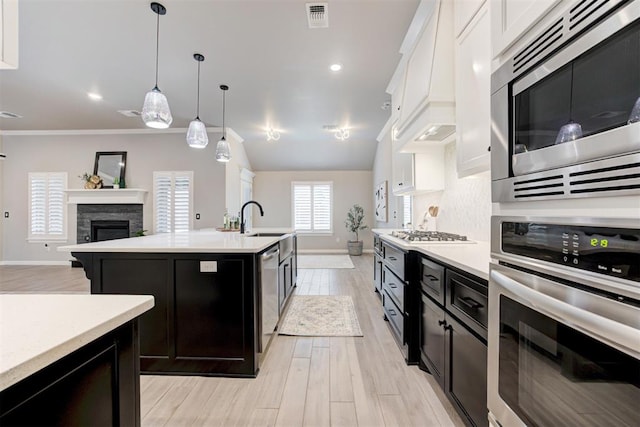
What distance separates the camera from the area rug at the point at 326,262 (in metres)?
6.60

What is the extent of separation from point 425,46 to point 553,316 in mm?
2375

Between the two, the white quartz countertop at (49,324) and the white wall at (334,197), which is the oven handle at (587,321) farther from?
the white wall at (334,197)

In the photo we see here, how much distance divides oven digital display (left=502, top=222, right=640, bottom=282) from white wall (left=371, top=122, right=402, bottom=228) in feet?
16.3

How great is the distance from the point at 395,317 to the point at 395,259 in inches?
20.6

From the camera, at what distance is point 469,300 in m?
1.42

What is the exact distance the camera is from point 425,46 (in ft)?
8.02

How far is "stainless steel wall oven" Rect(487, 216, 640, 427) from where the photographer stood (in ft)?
1.90

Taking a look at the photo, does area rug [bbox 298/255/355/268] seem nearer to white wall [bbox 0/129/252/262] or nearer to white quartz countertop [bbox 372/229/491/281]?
white wall [bbox 0/129/252/262]

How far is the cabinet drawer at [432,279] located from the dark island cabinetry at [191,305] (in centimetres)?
120

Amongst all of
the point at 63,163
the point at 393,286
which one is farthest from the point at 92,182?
the point at 393,286

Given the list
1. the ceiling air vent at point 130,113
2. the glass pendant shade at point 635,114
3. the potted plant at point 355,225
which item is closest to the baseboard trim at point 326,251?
the potted plant at point 355,225

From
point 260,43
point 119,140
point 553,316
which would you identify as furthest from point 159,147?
point 553,316

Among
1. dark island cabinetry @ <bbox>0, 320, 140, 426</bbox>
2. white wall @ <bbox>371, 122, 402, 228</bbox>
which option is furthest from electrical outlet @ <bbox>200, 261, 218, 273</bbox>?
white wall @ <bbox>371, 122, 402, 228</bbox>

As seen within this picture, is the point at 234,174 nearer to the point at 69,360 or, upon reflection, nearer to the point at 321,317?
the point at 321,317
